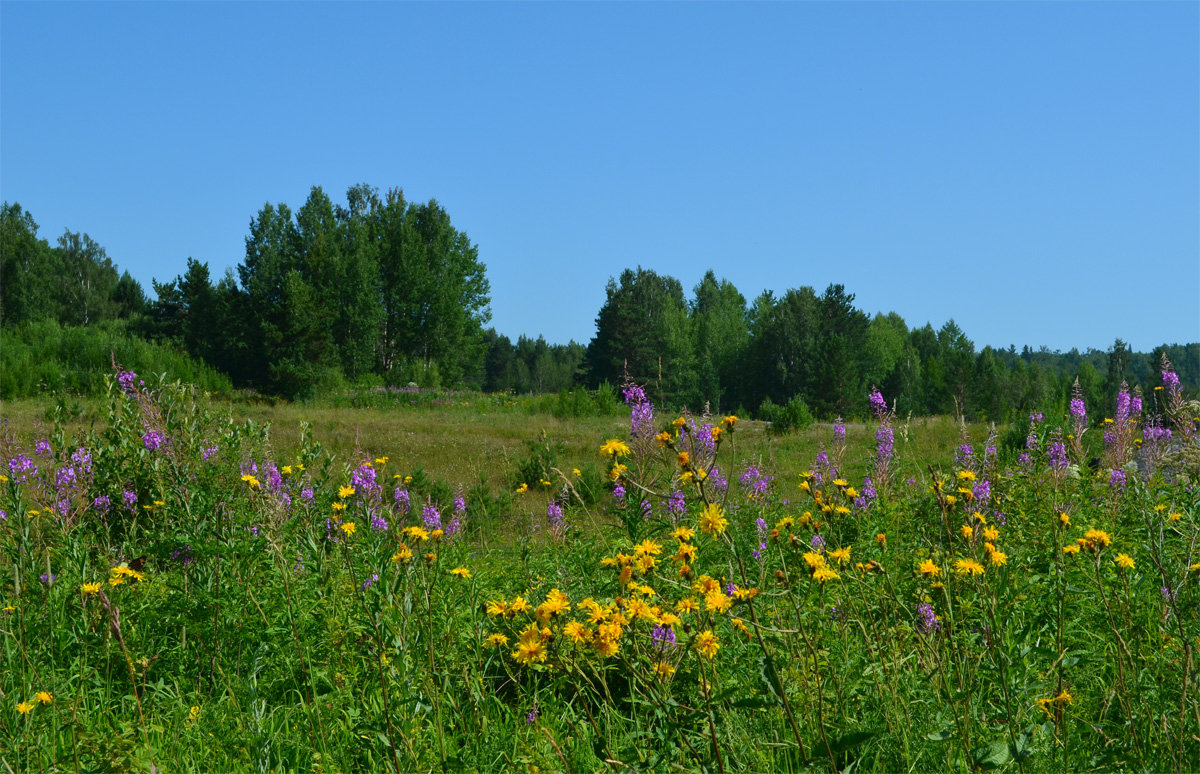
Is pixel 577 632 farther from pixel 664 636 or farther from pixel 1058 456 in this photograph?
pixel 1058 456

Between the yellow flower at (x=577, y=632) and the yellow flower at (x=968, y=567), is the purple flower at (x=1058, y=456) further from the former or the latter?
the yellow flower at (x=577, y=632)

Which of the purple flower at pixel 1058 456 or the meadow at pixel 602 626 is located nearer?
the meadow at pixel 602 626

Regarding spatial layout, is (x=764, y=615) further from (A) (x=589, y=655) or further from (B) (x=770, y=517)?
(B) (x=770, y=517)

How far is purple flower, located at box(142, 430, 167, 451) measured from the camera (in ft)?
13.0

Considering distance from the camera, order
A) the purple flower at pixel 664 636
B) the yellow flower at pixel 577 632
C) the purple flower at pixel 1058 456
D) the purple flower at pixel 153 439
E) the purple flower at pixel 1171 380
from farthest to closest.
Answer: the purple flower at pixel 1171 380
the purple flower at pixel 1058 456
the purple flower at pixel 153 439
the purple flower at pixel 664 636
the yellow flower at pixel 577 632

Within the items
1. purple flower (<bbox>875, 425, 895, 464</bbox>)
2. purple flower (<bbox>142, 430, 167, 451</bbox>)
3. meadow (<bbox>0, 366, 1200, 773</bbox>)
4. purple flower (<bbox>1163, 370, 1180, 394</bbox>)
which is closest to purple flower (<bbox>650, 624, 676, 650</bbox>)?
meadow (<bbox>0, 366, 1200, 773</bbox>)

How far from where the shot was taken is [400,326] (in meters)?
38.6

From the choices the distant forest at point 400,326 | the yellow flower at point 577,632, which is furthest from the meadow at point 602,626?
the distant forest at point 400,326

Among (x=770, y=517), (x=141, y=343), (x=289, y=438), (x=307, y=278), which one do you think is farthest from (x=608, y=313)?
(x=770, y=517)

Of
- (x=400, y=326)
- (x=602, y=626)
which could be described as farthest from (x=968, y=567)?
(x=400, y=326)

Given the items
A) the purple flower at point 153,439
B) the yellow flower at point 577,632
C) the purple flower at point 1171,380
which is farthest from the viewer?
the purple flower at point 1171,380

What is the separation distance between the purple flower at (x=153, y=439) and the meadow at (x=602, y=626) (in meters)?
0.02

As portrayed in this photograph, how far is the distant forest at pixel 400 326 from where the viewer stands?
3022 centimetres

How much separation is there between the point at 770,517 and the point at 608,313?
140ft
